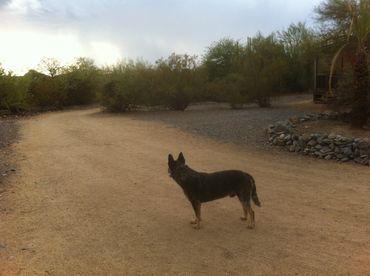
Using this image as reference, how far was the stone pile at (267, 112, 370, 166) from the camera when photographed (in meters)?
12.0

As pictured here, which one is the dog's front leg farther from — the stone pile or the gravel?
the gravel

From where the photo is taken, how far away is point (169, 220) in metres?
7.37

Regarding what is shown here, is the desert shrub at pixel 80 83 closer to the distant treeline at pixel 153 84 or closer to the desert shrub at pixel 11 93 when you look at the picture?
the distant treeline at pixel 153 84

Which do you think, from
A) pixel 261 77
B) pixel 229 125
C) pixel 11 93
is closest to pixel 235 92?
pixel 261 77

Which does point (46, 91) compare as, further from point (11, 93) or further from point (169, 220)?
point (169, 220)

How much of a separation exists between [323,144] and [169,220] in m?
6.66

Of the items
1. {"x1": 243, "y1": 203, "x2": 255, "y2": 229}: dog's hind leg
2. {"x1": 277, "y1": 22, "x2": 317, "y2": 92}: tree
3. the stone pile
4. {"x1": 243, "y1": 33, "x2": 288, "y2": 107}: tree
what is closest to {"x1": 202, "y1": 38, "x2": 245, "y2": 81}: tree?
{"x1": 277, "y1": 22, "x2": 317, "y2": 92}: tree

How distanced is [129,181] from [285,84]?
91.4 feet

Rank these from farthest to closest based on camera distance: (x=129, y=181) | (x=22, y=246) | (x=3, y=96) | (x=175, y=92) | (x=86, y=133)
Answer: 1. (x=3, y=96)
2. (x=175, y=92)
3. (x=86, y=133)
4. (x=129, y=181)
5. (x=22, y=246)

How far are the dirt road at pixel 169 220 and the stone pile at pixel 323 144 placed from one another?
0.54 metres

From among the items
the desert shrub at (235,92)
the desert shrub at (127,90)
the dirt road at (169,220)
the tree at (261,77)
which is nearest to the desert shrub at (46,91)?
the desert shrub at (127,90)

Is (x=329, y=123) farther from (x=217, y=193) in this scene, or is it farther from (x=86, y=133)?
(x=217, y=193)

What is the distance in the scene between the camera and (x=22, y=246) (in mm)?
6465

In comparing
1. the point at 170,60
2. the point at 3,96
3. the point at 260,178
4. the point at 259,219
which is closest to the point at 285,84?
the point at 170,60
